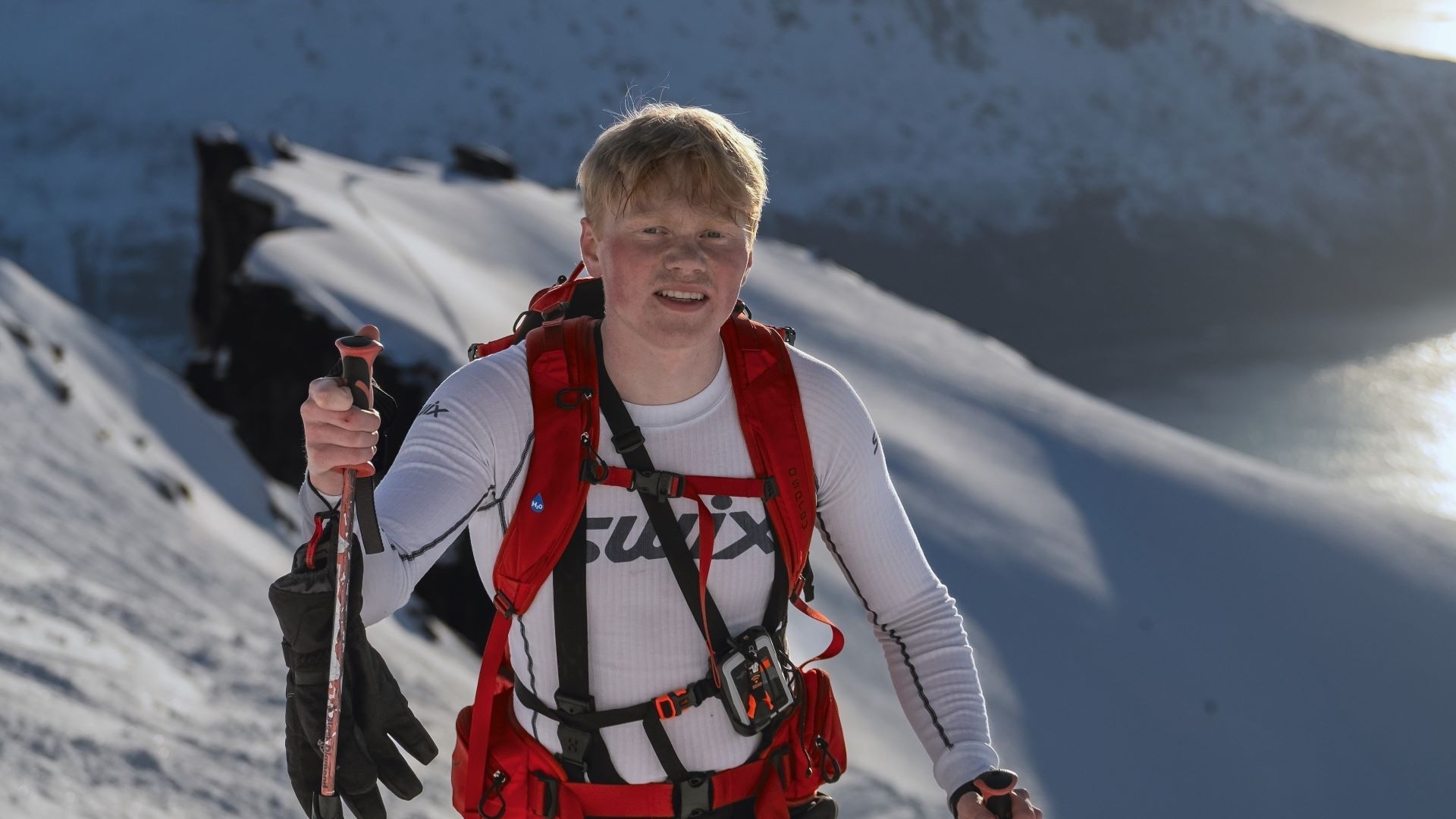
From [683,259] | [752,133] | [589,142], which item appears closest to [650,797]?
[683,259]

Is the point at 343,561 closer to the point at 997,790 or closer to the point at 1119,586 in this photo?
the point at 997,790

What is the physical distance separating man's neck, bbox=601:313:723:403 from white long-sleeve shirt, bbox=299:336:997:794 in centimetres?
3

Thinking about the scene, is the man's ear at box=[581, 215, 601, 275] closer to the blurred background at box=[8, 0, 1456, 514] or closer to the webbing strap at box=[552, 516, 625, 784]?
the webbing strap at box=[552, 516, 625, 784]

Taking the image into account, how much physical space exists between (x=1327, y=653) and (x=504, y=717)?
540 inches

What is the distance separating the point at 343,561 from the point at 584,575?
57cm

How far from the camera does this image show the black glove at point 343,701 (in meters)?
2.18

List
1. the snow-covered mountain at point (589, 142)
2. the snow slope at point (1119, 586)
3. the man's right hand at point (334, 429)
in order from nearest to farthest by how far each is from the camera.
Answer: the man's right hand at point (334, 429) < the snow slope at point (1119, 586) < the snow-covered mountain at point (589, 142)

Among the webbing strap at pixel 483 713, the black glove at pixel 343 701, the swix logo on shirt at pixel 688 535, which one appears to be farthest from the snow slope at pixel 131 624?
the swix logo on shirt at pixel 688 535

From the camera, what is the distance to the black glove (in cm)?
218

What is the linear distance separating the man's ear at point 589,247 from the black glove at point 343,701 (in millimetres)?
870

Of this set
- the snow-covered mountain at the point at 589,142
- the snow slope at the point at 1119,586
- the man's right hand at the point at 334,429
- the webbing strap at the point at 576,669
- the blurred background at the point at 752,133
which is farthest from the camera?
the snow-covered mountain at the point at 589,142

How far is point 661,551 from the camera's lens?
2578 millimetres

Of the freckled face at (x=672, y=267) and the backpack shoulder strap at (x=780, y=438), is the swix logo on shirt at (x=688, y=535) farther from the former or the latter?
the freckled face at (x=672, y=267)

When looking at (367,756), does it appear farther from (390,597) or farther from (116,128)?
(116,128)
